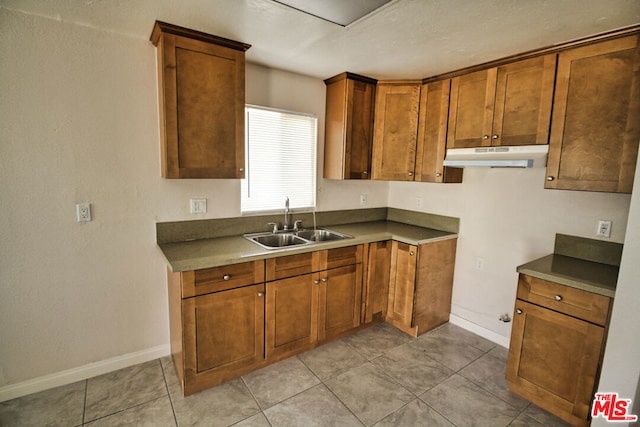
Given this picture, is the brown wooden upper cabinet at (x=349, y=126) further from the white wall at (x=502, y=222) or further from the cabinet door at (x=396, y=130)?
the white wall at (x=502, y=222)

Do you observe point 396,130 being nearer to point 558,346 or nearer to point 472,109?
point 472,109

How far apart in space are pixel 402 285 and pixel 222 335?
160cm

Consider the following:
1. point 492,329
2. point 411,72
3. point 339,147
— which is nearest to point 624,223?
point 492,329

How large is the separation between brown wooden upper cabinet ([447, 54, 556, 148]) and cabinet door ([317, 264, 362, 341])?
1444 millimetres

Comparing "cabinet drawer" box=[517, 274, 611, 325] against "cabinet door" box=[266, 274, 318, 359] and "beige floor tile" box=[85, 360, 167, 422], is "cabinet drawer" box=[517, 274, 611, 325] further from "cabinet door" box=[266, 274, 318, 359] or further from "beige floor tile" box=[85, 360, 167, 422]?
"beige floor tile" box=[85, 360, 167, 422]

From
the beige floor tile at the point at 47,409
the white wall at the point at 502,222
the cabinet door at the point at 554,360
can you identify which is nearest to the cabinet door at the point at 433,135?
the white wall at the point at 502,222

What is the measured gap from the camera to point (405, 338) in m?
2.83

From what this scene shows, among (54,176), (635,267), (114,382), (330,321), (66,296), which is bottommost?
(114,382)

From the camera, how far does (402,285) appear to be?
2.84 metres

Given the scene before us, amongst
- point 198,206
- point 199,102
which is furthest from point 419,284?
point 199,102

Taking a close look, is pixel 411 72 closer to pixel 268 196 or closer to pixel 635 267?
pixel 268 196

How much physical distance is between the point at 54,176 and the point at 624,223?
147 inches

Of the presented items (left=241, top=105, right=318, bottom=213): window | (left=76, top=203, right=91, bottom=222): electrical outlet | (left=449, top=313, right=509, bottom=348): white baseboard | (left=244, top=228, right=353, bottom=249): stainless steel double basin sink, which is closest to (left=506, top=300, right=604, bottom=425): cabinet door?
(left=449, top=313, right=509, bottom=348): white baseboard

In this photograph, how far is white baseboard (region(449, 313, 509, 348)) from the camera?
108 inches
